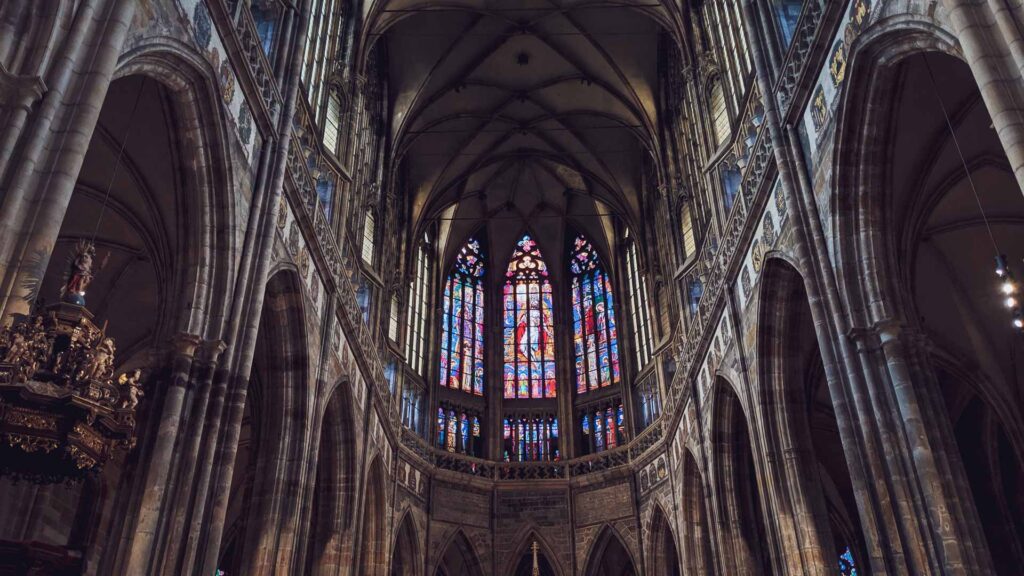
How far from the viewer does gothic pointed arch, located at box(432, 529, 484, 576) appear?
27.9 meters

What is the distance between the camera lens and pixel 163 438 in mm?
10781

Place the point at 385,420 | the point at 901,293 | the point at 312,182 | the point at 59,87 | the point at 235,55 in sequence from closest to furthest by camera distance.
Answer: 1. the point at 59,87
2. the point at 901,293
3. the point at 235,55
4. the point at 312,182
5. the point at 385,420

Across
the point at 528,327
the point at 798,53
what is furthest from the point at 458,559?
the point at 798,53

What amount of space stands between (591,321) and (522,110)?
8.67 meters

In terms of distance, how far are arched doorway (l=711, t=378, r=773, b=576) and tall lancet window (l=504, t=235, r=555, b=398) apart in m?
12.6

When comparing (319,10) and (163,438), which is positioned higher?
(319,10)

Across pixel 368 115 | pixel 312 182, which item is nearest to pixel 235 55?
pixel 312 182

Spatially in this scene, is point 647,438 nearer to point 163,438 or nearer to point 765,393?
point 765,393

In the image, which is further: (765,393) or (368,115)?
(368,115)

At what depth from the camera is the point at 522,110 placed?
31.0m

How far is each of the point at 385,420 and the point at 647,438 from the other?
8668mm

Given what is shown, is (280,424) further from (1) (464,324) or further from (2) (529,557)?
(1) (464,324)

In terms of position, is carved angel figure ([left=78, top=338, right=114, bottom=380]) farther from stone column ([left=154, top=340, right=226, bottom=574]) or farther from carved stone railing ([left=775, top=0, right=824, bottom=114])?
carved stone railing ([left=775, top=0, right=824, bottom=114])

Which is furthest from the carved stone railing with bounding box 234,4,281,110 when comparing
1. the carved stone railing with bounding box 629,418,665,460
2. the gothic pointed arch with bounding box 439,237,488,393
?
the gothic pointed arch with bounding box 439,237,488,393
